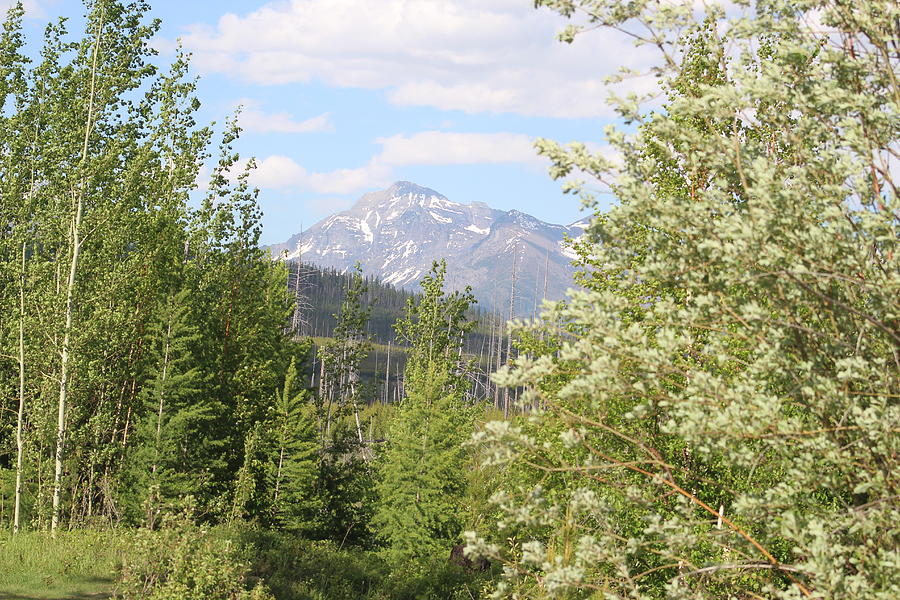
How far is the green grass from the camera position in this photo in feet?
44.2

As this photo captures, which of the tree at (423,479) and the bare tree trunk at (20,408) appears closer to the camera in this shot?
the bare tree trunk at (20,408)

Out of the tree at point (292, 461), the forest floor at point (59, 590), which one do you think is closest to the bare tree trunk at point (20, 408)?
the forest floor at point (59, 590)

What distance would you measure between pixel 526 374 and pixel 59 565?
13.2 meters

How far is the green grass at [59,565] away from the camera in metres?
13.5

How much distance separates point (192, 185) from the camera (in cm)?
2448

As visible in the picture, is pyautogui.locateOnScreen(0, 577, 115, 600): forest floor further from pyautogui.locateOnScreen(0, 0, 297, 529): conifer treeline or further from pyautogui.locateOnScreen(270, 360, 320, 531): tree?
pyautogui.locateOnScreen(270, 360, 320, 531): tree

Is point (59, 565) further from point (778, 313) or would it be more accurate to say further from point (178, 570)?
point (778, 313)

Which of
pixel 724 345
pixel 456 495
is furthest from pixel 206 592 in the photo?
pixel 456 495

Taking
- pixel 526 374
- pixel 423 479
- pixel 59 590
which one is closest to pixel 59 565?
pixel 59 590

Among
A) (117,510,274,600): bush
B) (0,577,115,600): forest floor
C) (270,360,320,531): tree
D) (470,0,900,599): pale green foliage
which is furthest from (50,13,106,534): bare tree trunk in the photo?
(470,0,900,599): pale green foliage

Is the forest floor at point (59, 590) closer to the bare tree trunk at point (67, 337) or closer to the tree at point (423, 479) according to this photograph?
the bare tree trunk at point (67, 337)

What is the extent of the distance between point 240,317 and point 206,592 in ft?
50.7

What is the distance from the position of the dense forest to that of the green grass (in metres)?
0.09

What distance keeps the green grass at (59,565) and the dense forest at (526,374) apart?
0.31 feet
